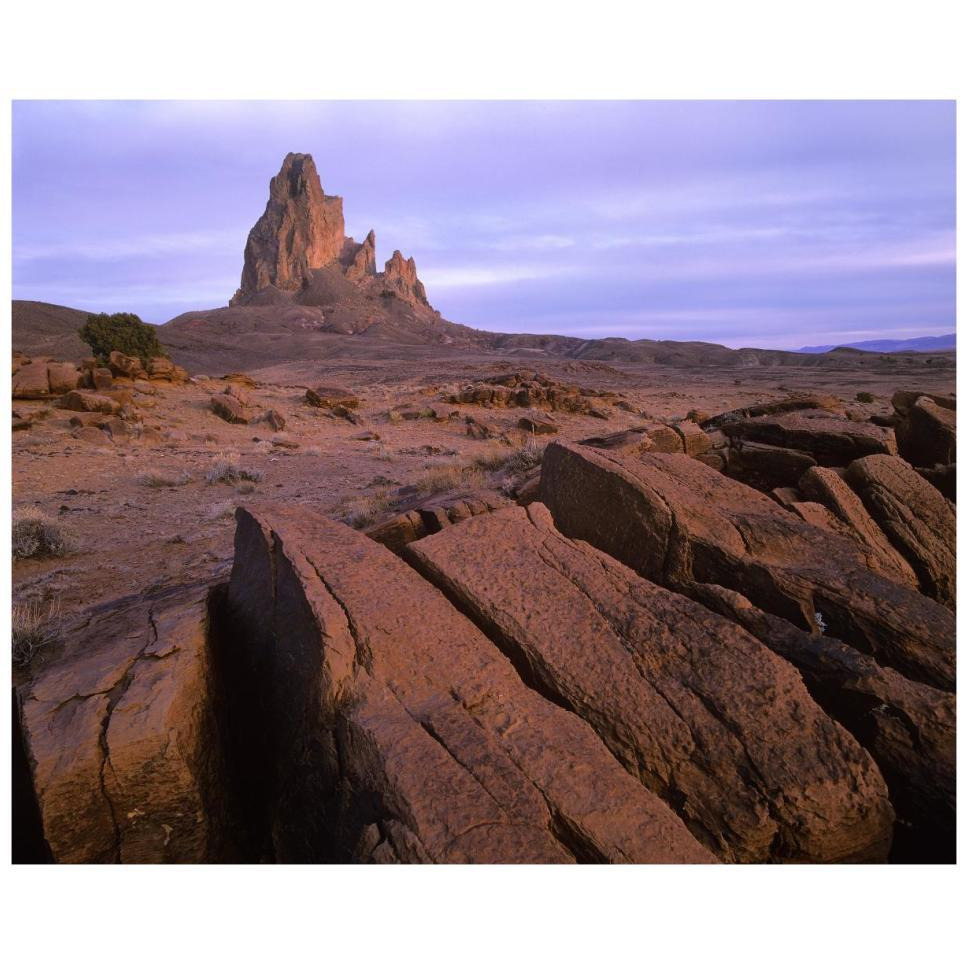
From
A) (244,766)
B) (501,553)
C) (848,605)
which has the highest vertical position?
(501,553)

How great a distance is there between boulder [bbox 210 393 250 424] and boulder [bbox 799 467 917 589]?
1698cm

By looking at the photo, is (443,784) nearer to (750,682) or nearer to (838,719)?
(750,682)

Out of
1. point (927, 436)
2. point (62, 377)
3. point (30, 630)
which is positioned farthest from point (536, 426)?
point (30, 630)

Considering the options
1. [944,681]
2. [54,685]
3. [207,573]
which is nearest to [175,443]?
[207,573]

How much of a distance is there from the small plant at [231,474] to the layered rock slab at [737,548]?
8.07 meters

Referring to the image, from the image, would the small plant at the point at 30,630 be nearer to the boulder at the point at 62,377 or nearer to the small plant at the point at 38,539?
the small plant at the point at 38,539

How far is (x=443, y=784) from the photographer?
121 inches

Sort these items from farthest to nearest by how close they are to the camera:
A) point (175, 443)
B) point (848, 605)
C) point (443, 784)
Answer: point (175, 443) → point (848, 605) → point (443, 784)

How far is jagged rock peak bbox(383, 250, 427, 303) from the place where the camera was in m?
120

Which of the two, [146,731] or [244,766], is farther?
[244,766]

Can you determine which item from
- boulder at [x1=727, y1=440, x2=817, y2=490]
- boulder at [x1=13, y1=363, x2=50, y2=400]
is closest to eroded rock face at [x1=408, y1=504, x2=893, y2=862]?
boulder at [x1=727, y1=440, x2=817, y2=490]

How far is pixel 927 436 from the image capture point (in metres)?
8.88

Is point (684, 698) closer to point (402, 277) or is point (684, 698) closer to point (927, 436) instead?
point (927, 436)

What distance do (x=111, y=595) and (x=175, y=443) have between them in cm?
1005
